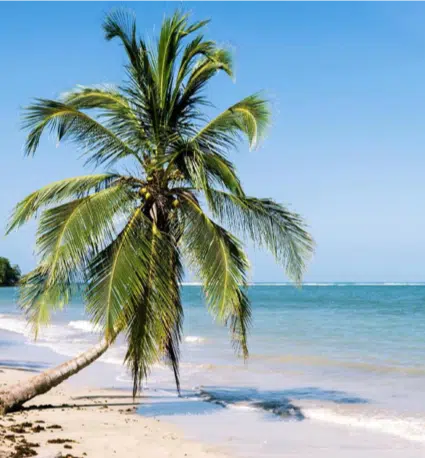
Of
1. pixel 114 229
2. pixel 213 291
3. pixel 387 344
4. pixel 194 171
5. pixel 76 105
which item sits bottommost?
pixel 387 344

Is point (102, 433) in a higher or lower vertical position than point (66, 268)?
lower

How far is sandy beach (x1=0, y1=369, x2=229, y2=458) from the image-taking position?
27.6 ft

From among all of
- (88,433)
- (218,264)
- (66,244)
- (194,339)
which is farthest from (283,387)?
(194,339)

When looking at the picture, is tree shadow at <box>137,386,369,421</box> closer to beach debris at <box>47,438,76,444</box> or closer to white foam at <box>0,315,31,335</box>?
beach debris at <box>47,438,76,444</box>

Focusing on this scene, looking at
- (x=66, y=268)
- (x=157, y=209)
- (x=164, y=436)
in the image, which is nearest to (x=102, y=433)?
(x=164, y=436)

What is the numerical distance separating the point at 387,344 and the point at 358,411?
16.1m

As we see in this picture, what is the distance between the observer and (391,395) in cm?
1486

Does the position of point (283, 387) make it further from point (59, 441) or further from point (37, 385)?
point (59, 441)

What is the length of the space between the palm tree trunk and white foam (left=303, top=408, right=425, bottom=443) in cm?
409

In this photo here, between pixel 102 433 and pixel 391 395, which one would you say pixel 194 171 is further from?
pixel 391 395

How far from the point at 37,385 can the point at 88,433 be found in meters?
1.97

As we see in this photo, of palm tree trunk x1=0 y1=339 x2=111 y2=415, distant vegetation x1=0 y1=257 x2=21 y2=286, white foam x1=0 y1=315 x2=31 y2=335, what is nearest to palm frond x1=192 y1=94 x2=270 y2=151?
palm tree trunk x1=0 y1=339 x2=111 y2=415

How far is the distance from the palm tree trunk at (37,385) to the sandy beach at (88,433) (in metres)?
0.20

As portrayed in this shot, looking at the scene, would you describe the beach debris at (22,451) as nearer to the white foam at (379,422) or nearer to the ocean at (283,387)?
the ocean at (283,387)
